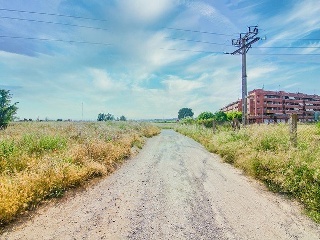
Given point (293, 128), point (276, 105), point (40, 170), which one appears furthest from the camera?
point (276, 105)

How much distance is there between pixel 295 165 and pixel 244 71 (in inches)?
547

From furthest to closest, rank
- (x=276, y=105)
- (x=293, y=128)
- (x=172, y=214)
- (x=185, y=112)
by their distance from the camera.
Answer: (x=185, y=112), (x=276, y=105), (x=293, y=128), (x=172, y=214)

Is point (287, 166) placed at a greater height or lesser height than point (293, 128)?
lesser

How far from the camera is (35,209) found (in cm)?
566

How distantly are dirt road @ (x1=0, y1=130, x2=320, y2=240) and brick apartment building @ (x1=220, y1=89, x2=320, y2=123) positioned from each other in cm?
7002

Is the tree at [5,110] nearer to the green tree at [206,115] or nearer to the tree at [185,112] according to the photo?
the green tree at [206,115]

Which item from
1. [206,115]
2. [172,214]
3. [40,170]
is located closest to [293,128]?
[172,214]

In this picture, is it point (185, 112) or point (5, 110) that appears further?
point (185, 112)

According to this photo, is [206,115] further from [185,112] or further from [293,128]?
[185,112]

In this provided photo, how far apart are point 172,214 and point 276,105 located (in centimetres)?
8879

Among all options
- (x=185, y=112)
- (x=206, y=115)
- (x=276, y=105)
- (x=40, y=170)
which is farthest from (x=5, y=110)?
(x=185, y=112)

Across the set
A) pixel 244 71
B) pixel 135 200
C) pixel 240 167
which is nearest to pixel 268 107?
pixel 244 71

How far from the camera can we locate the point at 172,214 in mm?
5309

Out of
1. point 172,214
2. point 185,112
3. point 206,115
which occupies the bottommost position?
point 172,214
